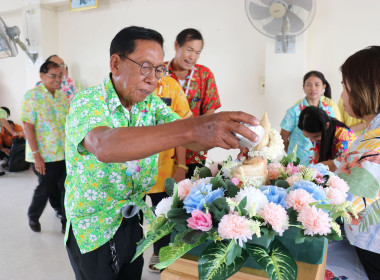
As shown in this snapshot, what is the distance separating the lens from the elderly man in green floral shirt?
0.90 metres

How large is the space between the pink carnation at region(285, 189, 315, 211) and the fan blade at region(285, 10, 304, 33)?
255 cm

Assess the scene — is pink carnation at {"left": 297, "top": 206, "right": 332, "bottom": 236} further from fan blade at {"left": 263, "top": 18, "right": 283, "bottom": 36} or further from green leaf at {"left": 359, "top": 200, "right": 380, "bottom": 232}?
fan blade at {"left": 263, "top": 18, "right": 283, "bottom": 36}

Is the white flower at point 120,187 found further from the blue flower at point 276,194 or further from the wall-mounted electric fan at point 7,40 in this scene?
the wall-mounted electric fan at point 7,40

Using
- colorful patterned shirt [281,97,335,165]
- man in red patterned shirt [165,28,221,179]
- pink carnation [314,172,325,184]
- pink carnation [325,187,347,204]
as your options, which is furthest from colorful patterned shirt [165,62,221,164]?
pink carnation [325,187,347,204]

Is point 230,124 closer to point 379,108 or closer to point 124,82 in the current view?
point 124,82

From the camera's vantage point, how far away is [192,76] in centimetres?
260

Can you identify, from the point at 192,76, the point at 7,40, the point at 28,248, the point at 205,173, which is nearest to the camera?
the point at 205,173

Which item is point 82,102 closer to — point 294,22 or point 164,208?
point 164,208

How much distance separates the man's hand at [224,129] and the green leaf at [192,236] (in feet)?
0.65

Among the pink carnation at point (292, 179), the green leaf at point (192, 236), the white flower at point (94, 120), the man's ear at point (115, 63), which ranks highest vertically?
the man's ear at point (115, 63)

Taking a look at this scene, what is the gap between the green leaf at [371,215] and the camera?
1136mm

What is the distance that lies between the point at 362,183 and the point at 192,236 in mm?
646

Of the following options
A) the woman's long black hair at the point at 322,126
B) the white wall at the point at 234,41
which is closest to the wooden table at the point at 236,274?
the woman's long black hair at the point at 322,126

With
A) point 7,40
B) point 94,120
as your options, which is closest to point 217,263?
point 94,120
